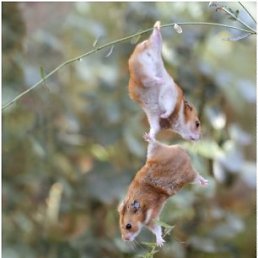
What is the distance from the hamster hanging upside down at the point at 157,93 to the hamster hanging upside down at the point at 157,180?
A: 0.02 metres

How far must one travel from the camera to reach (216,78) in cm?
148

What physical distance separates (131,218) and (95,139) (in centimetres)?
97

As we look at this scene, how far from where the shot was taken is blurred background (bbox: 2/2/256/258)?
143 cm

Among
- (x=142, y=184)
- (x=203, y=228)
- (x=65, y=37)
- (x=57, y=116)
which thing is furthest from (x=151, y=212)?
(x=65, y=37)

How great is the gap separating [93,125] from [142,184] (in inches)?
39.4

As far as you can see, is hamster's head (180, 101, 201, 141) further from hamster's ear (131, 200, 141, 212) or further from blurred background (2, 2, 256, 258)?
blurred background (2, 2, 256, 258)

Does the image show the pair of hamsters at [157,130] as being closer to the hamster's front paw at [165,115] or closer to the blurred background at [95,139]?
the hamster's front paw at [165,115]

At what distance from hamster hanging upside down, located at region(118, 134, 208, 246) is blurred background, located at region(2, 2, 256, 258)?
0.68 metres

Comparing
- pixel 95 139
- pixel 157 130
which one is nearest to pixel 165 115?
pixel 157 130

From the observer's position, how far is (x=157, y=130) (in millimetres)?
622

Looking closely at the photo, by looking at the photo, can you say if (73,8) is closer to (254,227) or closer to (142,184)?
(254,227)

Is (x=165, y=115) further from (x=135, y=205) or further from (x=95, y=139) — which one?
(x=95, y=139)

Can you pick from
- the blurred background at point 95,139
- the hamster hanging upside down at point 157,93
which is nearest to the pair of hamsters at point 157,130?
the hamster hanging upside down at point 157,93

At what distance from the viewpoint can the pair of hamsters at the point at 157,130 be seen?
24.4 inches
